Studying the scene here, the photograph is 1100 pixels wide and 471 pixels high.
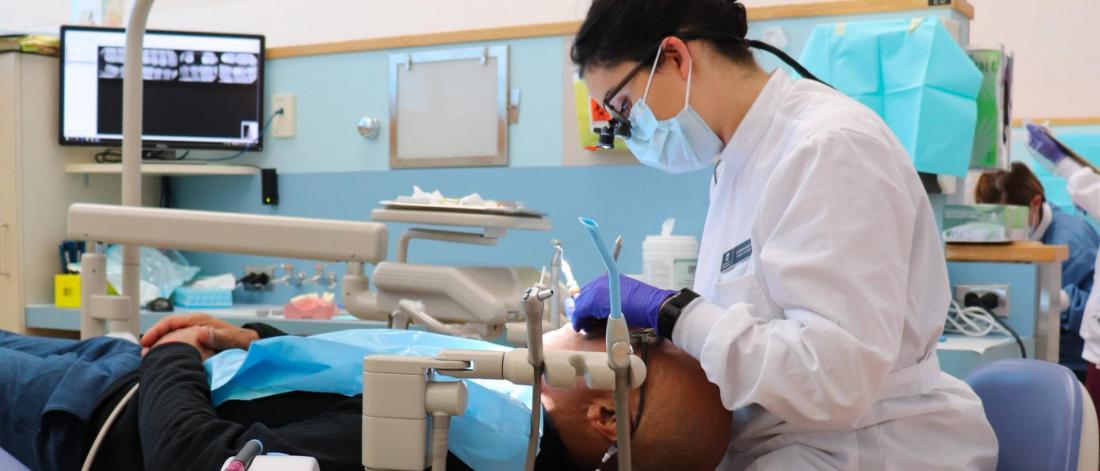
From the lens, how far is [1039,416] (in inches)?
48.4

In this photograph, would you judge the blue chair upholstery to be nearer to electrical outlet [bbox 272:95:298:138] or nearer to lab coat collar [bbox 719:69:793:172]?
lab coat collar [bbox 719:69:793:172]

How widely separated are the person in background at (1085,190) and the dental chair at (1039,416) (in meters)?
1.96

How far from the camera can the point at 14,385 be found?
1.49 m

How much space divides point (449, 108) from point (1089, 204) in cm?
203

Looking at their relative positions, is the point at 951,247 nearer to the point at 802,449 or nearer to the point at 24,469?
the point at 802,449

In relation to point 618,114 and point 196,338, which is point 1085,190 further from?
point 196,338

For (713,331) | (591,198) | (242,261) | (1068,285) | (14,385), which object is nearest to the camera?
(713,331)

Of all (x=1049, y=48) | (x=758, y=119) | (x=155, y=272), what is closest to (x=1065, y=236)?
(x=1049, y=48)

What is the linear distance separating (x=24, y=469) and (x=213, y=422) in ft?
1.47

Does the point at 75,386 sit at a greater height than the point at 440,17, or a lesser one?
lesser

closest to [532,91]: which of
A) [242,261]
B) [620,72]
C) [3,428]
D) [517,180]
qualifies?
[517,180]

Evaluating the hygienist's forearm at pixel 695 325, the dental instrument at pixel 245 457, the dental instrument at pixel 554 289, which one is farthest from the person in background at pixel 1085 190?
the dental instrument at pixel 245 457

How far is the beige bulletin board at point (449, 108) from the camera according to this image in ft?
10.0

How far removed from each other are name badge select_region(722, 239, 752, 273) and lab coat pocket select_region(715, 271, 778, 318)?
0.02 metres
